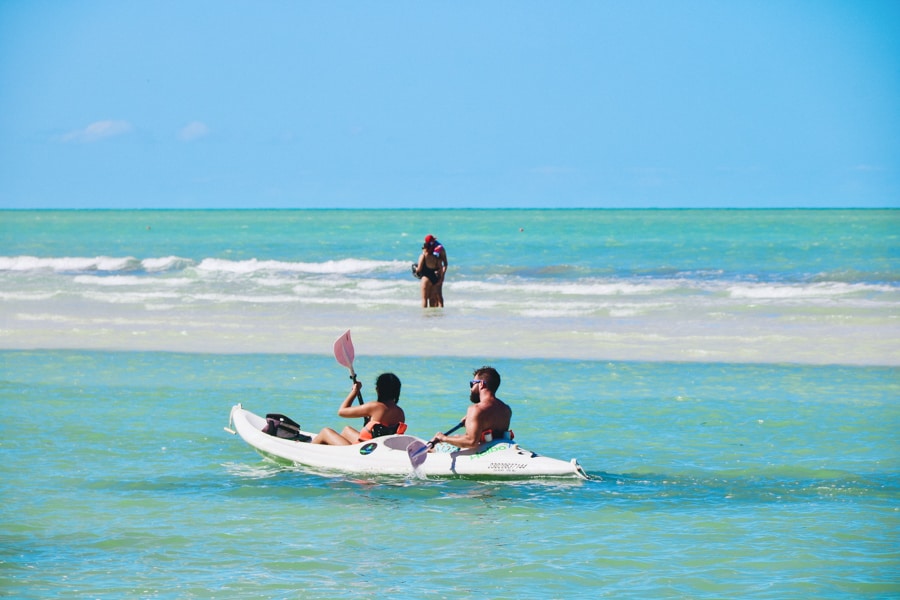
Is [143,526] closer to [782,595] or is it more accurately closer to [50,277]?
[782,595]

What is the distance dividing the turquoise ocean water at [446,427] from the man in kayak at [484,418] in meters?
0.43

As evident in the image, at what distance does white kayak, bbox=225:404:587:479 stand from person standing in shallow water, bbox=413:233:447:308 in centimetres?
1204

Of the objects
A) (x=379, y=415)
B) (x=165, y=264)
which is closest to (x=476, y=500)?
(x=379, y=415)

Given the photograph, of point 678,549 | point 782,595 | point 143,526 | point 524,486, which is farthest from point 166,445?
point 782,595

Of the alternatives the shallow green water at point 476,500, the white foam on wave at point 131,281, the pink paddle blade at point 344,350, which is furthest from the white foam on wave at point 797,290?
the pink paddle blade at point 344,350

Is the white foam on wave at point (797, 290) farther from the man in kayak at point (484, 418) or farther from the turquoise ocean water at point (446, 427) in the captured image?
the man in kayak at point (484, 418)

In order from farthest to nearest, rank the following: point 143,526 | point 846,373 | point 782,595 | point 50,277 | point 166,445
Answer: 1. point 50,277
2. point 846,373
3. point 166,445
4. point 143,526
5. point 782,595

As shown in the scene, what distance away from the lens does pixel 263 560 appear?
6.86 metres

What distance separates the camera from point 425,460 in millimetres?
8977

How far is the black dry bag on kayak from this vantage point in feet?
31.9

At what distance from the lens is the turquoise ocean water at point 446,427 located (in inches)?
264

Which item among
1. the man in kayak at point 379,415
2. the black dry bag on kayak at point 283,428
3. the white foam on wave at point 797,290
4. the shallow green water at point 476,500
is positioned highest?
the white foam on wave at point 797,290

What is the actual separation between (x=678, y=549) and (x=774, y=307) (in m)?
16.4

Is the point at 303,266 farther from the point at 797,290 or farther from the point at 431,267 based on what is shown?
the point at 431,267
